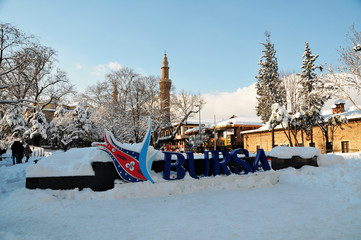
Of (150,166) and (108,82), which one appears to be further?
(108,82)

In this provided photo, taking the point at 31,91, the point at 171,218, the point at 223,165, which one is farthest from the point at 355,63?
the point at 31,91

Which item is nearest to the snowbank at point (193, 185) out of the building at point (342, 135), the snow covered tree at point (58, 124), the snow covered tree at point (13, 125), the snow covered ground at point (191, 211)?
the snow covered ground at point (191, 211)

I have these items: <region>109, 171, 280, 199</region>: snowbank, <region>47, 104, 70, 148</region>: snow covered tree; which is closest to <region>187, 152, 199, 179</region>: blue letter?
<region>109, 171, 280, 199</region>: snowbank

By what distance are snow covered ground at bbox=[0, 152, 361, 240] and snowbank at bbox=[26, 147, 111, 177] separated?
0.53 meters

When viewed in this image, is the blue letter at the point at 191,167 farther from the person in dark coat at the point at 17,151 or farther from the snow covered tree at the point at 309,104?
the snow covered tree at the point at 309,104

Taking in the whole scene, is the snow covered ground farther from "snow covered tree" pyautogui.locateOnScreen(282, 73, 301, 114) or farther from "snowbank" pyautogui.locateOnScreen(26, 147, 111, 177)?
"snow covered tree" pyautogui.locateOnScreen(282, 73, 301, 114)

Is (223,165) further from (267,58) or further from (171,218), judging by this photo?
(267,58)

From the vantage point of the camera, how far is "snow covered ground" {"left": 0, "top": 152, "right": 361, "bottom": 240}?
436 centimetres

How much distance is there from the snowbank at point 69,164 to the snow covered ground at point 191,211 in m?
0.53

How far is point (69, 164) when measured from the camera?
7680mm

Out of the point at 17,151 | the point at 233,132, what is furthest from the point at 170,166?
the point at 233,132

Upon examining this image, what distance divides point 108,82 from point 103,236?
93.1ft

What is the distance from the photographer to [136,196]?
721 cm

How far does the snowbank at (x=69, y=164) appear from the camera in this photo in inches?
282
